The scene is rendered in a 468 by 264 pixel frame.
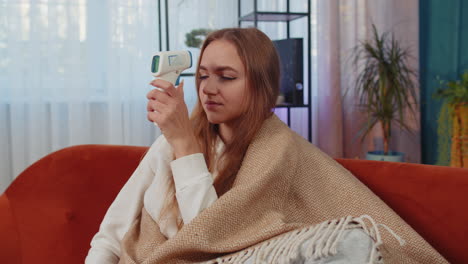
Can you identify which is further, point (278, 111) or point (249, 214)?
point (278, 111)

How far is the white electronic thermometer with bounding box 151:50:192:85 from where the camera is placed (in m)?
1.03

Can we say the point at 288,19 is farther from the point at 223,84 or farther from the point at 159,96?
the point at 159,96

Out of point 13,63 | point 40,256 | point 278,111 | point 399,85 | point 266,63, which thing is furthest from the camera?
point 278,111

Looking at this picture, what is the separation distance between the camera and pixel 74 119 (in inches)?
121

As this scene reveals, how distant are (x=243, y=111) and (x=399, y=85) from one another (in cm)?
253

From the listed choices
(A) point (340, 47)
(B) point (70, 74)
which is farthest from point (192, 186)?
(A) point (340, 47)

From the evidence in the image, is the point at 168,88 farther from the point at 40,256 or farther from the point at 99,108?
the point at 99,108

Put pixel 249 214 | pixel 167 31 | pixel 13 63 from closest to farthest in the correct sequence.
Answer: pixel 249 214 → pixel 13 63 → pixel 167 31

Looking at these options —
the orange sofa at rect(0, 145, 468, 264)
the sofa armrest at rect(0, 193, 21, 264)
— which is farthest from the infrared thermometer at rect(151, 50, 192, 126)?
the sofa armrest at rect(0, 193, 21, 264)

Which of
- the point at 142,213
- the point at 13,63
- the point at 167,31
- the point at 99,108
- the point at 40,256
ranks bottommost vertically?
the point at 40,256

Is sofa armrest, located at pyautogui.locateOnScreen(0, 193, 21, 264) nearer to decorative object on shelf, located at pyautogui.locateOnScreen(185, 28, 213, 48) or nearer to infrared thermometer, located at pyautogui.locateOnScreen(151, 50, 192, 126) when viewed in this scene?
infrared thermometer, located at pyautogui.locateOnScreen(151, 50, 192, 126)

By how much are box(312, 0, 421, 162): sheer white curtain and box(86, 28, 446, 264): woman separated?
8.60 feet

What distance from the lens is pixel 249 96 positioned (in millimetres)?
1114

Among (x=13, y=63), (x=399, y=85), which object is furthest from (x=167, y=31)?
(x=399, y=85)
